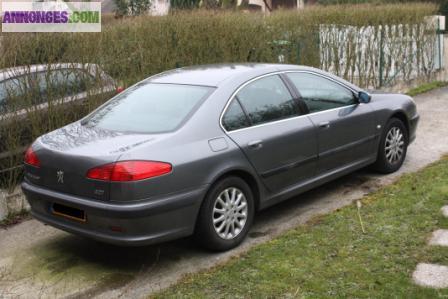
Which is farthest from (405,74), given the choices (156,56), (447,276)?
(447,276)

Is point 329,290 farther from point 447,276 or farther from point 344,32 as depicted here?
point 344,32

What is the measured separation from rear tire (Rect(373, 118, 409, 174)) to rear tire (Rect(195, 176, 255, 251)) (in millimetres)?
2259

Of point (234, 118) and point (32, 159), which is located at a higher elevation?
point (234, 118)

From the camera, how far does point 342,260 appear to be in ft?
14.0

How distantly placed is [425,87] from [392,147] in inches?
302

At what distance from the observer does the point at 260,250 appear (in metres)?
4.59

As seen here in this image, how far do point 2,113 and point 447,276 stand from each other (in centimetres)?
476

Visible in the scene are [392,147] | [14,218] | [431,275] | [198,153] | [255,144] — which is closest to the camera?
[431,275]

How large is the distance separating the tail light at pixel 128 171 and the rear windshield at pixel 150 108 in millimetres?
471

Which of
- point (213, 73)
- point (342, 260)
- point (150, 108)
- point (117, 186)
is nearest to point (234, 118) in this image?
point (213, 73)

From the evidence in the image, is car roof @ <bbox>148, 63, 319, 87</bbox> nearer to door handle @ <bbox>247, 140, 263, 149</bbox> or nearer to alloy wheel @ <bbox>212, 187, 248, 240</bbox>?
door handle @ <bbox>247, 140, 263, 149</bbox>

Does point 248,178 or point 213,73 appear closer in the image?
point 248,178

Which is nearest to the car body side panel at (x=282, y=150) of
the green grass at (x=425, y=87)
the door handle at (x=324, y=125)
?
the door handle at (x=324, y=125)

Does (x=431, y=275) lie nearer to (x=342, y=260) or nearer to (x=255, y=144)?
(x=342, y=260)
